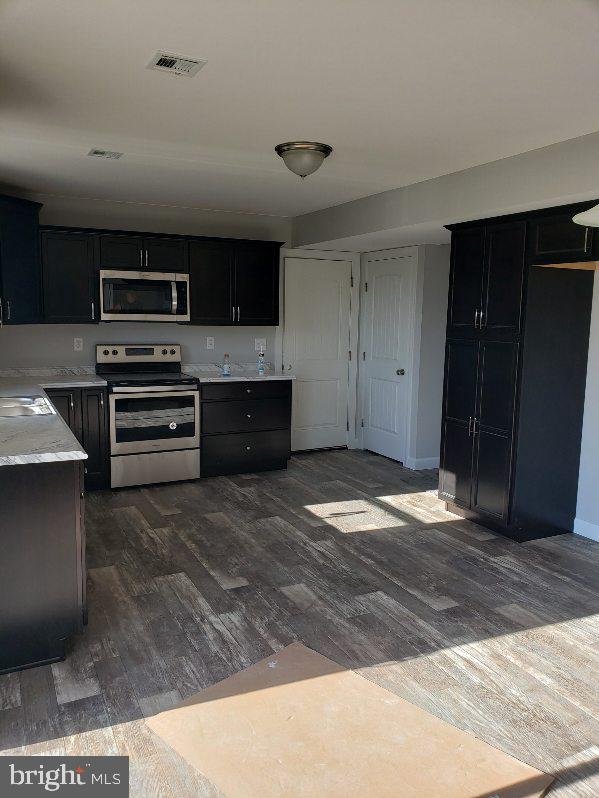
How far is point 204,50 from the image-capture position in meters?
2.29

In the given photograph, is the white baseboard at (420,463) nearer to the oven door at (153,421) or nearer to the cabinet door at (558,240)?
the oven door at (153,421)

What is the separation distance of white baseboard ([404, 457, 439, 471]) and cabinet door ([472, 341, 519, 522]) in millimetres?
1488

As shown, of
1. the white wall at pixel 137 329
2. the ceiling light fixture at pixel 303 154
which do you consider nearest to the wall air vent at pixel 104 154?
the ceiling light fixture at pixel 303 154

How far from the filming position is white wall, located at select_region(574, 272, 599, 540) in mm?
4268

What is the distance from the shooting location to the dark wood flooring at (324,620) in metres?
2.29

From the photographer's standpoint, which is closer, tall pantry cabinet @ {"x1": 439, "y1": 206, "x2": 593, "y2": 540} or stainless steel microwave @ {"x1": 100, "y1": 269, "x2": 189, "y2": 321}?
tall pantry cabinet @ {"x1": 439, "y1": 206, "x2": 593, "y2": 540}

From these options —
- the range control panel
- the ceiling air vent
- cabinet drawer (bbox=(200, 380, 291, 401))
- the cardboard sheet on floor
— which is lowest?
the cardboard sheet on floor

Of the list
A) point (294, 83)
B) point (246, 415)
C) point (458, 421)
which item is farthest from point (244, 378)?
point (294, 83)

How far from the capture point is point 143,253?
5348 mm

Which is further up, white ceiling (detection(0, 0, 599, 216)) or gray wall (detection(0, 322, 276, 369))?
white ceiling (detection(0, 0, 599, 216))

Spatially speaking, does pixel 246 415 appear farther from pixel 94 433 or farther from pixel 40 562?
pixel 40 562

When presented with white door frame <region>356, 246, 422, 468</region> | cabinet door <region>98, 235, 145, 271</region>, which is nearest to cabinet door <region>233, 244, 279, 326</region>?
cabinet door <region>98, 235, 145, 271</region>

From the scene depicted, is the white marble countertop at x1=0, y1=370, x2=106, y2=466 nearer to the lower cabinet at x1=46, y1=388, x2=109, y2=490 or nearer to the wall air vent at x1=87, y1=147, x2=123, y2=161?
the lower cabinet at x1=46, y1=388, x2=109, y2=490

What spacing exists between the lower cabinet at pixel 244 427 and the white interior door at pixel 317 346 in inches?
24.3
